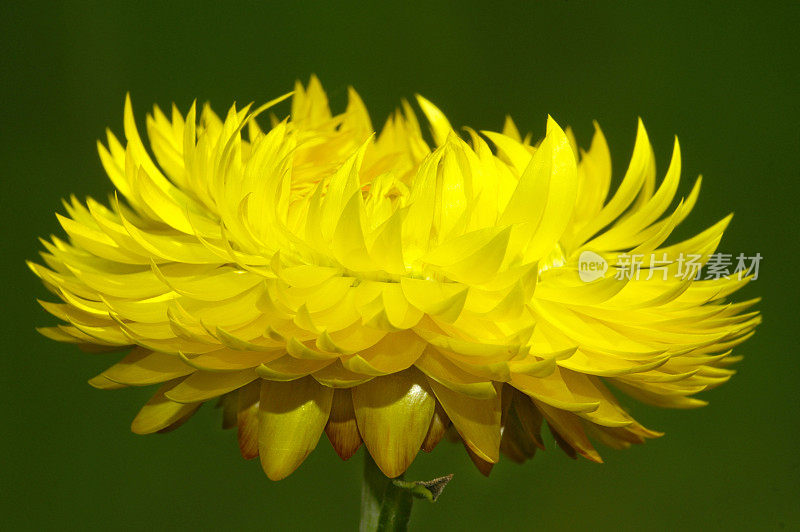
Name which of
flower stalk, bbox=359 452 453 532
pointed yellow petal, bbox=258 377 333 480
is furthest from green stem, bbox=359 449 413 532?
pointed yellow petal, bbox=258 377 333 480

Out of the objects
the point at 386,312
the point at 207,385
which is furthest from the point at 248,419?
the point at 386,312

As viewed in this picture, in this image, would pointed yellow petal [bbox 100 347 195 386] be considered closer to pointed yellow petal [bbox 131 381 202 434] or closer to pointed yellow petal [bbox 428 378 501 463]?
pointed yellow petal [bbox 131 381 202 434]

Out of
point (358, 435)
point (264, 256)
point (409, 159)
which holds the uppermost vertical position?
point (409, 159)

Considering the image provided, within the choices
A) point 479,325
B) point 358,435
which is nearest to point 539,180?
point 479,325

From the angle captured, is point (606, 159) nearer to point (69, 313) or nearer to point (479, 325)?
point (479, 325)

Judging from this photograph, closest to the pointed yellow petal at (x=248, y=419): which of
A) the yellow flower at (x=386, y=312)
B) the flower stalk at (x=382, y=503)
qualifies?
the yellow flower at (x=386, y=312)

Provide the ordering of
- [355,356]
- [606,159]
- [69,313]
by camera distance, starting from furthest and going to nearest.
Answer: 1. [606,159]
2. [69,313]
3. [355,356]

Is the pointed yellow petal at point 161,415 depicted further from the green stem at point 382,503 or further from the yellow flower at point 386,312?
the green stem at point 382,503
